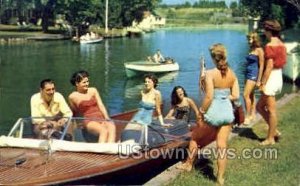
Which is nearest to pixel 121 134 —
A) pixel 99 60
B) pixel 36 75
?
pixel 36 75

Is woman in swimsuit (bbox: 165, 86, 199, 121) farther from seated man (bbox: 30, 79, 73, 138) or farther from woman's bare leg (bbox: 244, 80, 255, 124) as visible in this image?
seated man (bbox: 30, 79, 73, 138)

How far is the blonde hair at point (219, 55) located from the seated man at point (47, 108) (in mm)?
3595

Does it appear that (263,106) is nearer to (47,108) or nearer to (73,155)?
(73,155)

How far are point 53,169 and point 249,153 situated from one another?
11.7 feet

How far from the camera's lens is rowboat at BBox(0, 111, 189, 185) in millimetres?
9359

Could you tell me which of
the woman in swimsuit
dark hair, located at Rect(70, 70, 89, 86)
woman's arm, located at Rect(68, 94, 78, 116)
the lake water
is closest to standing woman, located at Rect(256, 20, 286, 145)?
the woman in swimsuit

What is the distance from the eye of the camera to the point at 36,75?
4144 cm

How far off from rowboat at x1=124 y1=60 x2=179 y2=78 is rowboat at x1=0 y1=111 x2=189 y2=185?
27553 mm

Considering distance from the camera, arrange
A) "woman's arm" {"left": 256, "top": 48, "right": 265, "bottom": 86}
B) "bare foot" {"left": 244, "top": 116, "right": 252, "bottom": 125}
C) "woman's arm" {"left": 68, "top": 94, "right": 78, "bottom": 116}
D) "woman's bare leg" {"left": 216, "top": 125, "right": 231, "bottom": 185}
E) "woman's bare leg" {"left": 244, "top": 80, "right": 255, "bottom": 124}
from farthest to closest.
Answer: "bare foot" {"left": 244, "top": 116, "right": 252, "bottom": 125} < "woman's bare leg" {"left": 244, "top": 80, "right": 255, "bottom": 124} < "woman's arm" {"left": 68, "top": 94, "right": 78, "bottom": 116} < "woman's arm" {"left": 256, "top": 48, "right": 265, "bottom": 86} < "woman's bare leg" {"left": 216, "top": 125, "right": 231, "bottom": 185}

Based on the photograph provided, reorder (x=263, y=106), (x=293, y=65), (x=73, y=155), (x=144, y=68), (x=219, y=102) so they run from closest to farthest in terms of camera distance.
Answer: (x=219, y=102), (x=73, y=155), (x=263, y=106), (x=293, y=65), (x=144, y=68)

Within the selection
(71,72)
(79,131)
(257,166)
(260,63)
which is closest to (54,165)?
(79,131)

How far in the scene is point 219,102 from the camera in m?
8.35

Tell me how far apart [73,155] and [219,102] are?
3063 mm

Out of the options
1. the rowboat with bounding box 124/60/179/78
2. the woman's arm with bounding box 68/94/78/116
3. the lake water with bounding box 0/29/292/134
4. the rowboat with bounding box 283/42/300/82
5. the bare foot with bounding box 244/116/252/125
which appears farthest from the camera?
the rowboat with bounding box 124/60/179/78
